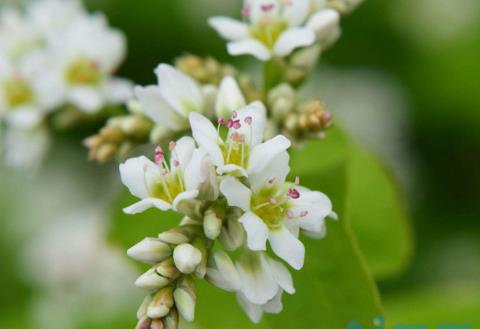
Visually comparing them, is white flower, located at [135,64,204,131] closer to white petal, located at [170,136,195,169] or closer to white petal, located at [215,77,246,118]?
white petal, located at [215,77,246,118]

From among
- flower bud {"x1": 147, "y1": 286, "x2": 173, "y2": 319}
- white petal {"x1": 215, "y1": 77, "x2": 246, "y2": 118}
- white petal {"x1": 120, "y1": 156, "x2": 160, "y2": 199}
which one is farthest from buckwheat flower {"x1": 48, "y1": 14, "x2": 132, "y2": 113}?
flower bud {"x1": 147, "y1": 286, "x2": 173, "y2": 319}

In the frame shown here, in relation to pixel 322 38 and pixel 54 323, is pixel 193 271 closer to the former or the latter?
pixel 322 38

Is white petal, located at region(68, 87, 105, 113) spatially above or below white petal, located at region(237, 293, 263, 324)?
above

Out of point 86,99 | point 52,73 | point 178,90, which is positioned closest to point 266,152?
point 178,90

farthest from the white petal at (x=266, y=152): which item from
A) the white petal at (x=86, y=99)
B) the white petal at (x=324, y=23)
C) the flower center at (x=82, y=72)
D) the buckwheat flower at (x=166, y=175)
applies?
the flower center at (x=82, y=72)

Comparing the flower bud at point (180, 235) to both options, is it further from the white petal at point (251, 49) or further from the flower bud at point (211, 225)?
the white petal at point (251, 49)

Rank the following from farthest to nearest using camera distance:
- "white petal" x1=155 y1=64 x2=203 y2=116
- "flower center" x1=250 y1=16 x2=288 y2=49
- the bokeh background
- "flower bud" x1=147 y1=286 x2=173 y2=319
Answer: the bokeh background → "flower center" x1=250 y1=16 x2=288 y2=49 → "white petal" x1=155 y1=64 x2=203 y2=116 → "flower bud" x1=147 y1=286 x2=173 y2=319

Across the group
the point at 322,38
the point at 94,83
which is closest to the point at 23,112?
the point at 94,83
